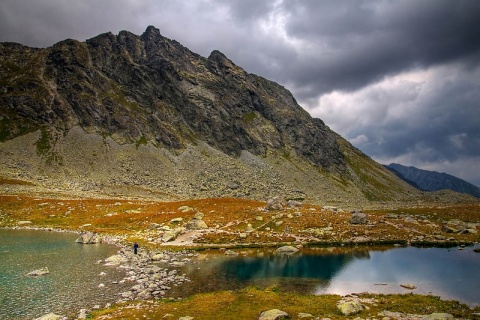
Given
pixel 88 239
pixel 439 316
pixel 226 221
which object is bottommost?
pixel 88 239

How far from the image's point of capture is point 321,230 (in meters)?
71.8

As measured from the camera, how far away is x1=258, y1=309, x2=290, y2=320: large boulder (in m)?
26.3

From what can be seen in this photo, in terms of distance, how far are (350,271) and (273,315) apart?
26.1 metres

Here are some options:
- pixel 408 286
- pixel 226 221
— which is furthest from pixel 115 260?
pixel 408 286

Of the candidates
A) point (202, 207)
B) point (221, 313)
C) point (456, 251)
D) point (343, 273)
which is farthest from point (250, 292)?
point (202, 207)

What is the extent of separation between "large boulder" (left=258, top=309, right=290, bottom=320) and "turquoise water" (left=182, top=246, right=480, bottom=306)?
1177cm

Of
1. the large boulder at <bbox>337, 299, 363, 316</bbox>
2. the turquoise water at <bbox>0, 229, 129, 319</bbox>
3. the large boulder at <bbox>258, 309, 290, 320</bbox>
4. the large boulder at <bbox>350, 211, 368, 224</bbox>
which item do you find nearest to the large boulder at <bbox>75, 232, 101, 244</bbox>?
the turquoise water at <bbox>0, 229, 129, 319</bbox>

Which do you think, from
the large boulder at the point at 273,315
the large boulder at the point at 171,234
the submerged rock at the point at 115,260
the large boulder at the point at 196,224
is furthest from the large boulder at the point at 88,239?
the large boulder at the point at 273,315

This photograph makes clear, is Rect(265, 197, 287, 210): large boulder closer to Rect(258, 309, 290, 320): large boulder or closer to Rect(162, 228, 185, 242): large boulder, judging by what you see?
Rect(162, 228, 185, 242): large boulder

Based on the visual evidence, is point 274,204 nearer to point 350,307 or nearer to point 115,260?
point 115,260

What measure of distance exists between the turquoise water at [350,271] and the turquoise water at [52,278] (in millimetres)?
11082

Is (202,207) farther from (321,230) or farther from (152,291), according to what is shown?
(152,291)

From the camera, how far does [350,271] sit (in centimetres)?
4831

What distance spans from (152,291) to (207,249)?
2597 cm
